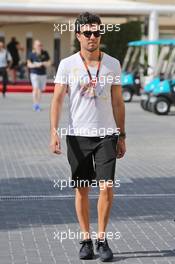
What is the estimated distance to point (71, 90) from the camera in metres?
7.37

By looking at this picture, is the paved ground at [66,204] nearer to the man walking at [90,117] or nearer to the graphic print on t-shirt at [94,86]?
the man walking at [90,117]

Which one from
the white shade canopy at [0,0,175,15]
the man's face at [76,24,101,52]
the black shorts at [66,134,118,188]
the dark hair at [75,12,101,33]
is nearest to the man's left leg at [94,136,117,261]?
the black shorts at [66,134,118,188]

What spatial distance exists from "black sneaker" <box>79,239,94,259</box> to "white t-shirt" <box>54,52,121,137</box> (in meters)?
0.85

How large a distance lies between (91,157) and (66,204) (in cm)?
270

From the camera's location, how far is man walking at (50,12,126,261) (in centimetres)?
731

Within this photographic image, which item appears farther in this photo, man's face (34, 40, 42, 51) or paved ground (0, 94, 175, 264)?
man's face (34, 40, 42, 51)

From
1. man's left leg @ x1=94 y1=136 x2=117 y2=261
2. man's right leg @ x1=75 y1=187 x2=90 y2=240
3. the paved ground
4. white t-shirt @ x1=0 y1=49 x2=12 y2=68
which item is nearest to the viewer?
man's left leg @ x1=94 y1=136 x2=117 y2=261

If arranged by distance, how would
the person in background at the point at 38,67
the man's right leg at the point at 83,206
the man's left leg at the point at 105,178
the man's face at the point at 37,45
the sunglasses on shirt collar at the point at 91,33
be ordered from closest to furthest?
the sunglasses on shirt collar at the point at 91,33 < the man's left leg at the point at 105,178 < the man's right leg at the point at 83,206 < the person in background at the point at 38,67 < the man's face at the point at 37,45

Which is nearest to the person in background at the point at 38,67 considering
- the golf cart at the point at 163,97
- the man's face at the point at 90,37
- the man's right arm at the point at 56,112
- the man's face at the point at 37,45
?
the man's face at the point at 37,45

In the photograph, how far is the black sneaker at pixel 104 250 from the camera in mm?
7352

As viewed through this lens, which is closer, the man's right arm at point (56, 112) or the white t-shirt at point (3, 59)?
the man's right arm at point (56, 112)

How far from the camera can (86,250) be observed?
746 cm

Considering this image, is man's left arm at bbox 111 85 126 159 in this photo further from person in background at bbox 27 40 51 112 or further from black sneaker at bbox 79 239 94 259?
person in background at bbox 27 40 51 112

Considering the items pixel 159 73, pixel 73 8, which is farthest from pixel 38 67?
pixel 73 8
